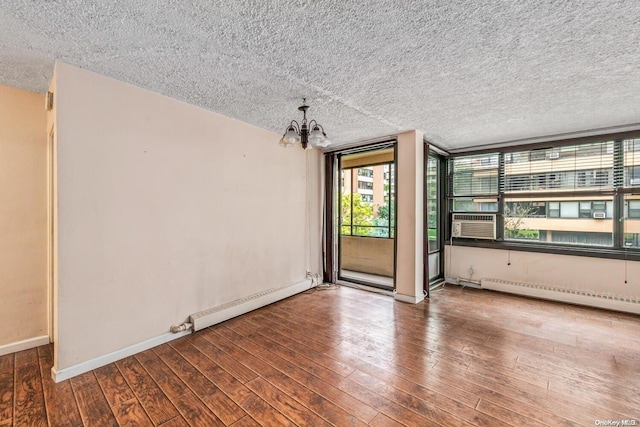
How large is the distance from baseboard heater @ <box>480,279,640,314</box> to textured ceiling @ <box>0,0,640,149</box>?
2.36m

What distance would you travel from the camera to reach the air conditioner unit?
4676 mm

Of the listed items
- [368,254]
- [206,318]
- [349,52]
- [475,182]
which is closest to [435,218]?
[475,182]

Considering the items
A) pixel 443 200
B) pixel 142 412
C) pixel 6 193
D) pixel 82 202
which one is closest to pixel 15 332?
pixel 6 193

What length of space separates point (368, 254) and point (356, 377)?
3.53 meters

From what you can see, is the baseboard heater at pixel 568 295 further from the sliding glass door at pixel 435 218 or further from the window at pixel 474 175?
the window at pixel 474 175

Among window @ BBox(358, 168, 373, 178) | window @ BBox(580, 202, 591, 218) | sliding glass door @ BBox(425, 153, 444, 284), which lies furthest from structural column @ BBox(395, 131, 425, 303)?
window @ BBox(580, 202, 591, 218)

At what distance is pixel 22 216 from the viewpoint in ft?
8.53

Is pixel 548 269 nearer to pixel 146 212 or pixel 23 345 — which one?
pixel 146 212

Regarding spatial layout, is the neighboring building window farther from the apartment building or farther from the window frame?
the apartment building

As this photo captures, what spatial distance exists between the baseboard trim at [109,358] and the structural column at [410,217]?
291 centimetres

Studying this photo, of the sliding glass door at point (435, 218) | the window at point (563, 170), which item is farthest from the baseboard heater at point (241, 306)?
the window at point (563, 170)

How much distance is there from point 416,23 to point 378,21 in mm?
233

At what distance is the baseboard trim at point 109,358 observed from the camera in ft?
7.10

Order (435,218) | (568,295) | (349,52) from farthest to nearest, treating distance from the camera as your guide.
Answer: (435,218) < (568,295) < (349,52)
